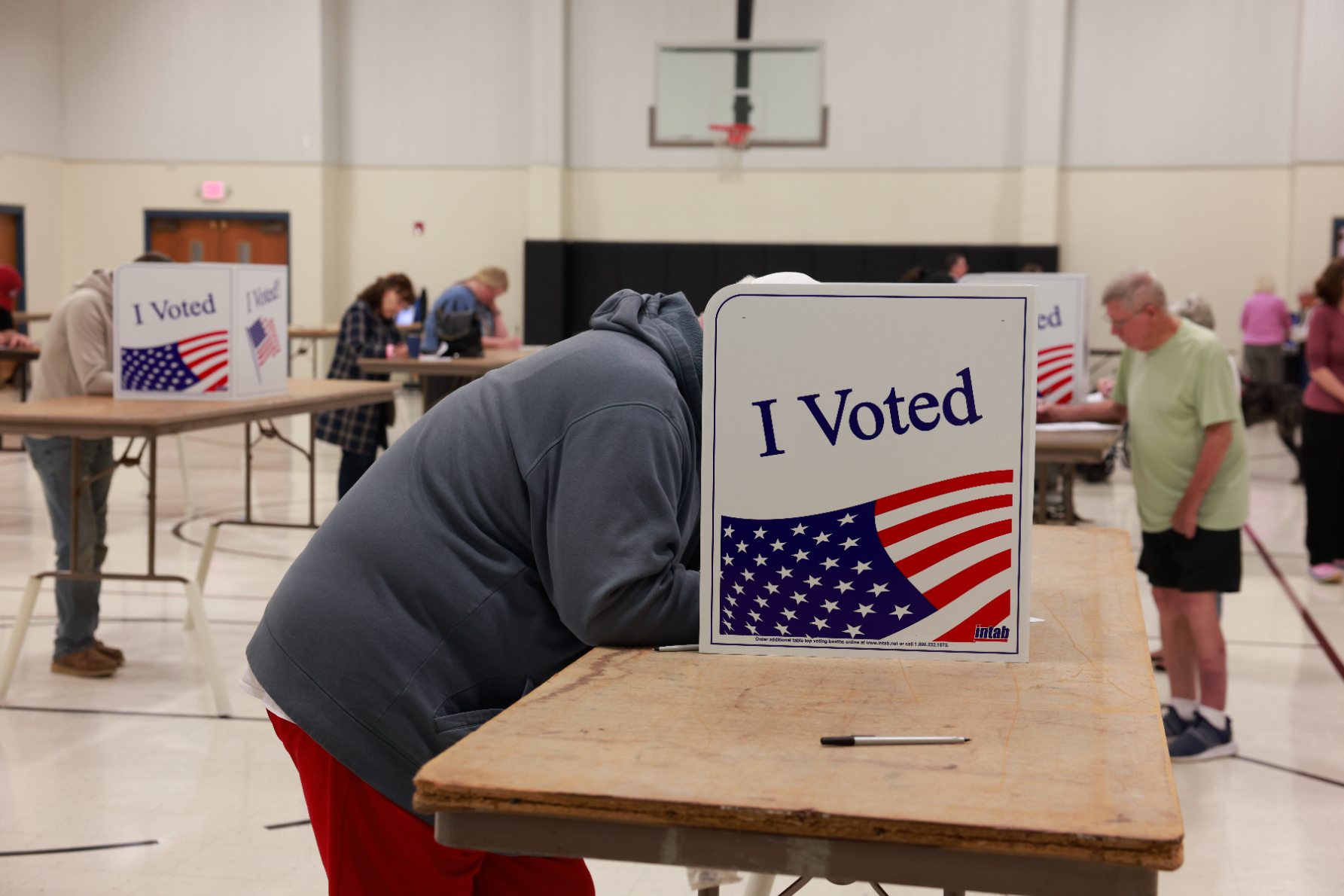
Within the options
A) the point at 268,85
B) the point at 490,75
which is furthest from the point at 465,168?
the point at 268,85

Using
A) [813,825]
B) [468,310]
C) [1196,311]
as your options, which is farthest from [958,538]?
[468,310]

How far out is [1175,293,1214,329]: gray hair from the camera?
4629 mm

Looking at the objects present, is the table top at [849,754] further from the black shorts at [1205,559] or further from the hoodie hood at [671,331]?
the black shorts at [1205,559]

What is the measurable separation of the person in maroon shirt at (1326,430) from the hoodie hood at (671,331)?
4578 millimetres

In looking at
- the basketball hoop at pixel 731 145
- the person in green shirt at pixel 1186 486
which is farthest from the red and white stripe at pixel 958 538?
the basketball hoop at pixel 731 145

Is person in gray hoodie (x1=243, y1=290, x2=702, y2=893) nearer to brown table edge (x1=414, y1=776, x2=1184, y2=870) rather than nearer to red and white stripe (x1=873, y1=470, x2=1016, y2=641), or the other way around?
red and white stripe (x1=873, y1=470, x2=1016, y2=641)

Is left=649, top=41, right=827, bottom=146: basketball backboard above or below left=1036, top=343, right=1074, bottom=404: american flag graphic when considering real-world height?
above

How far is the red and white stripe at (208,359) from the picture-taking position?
4.02 metres

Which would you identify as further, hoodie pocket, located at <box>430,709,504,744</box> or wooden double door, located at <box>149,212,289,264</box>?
wooden double door, located at <box>149,212,289,264</box>

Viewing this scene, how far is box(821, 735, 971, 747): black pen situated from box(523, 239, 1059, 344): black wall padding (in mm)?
13023

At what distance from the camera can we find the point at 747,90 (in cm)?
1416

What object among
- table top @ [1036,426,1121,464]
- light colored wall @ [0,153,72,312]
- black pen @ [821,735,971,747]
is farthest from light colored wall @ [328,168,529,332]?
black pen @ [821,735,971,747]

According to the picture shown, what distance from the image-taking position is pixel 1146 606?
5543mm

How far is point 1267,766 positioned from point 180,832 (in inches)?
114
